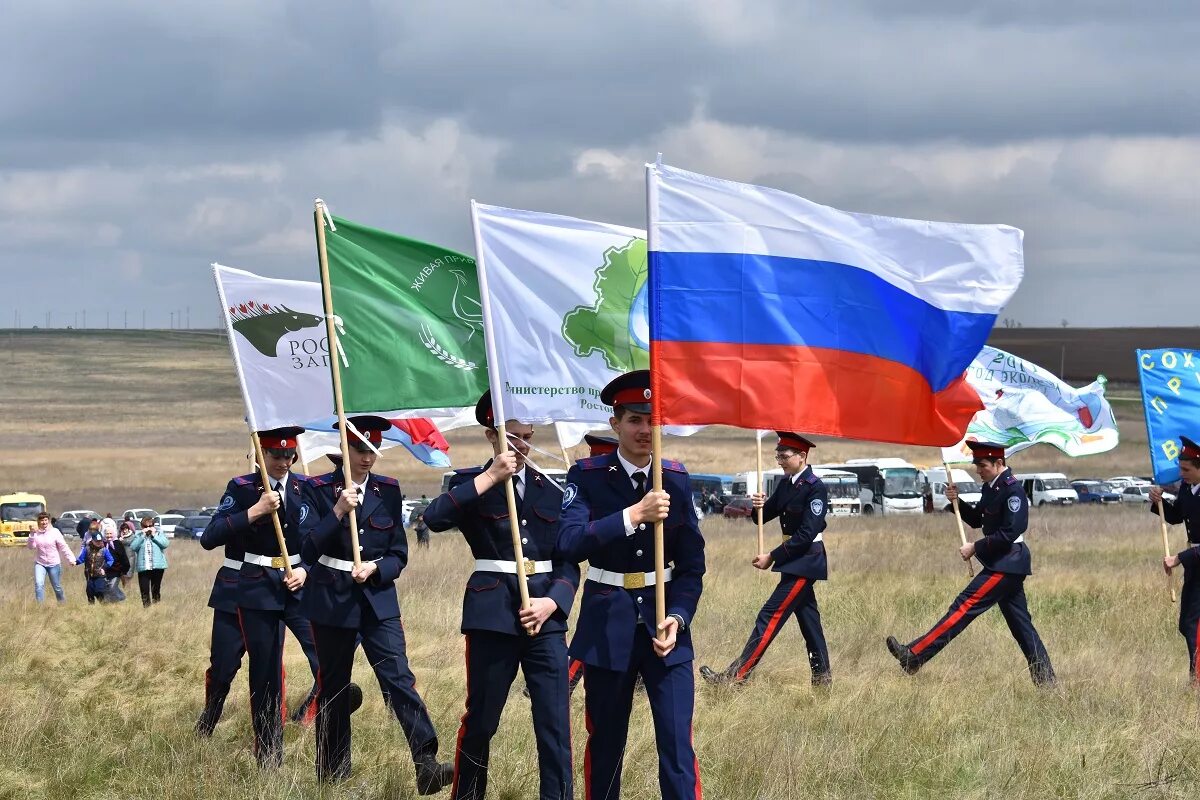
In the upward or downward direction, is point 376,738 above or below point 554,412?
below

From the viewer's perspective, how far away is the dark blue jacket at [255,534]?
982cm

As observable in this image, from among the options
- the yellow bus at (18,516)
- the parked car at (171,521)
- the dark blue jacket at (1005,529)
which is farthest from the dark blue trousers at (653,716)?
the yellow bus at (18,516)

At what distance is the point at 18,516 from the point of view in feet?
164

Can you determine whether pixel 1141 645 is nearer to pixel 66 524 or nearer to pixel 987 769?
pixel 987 769

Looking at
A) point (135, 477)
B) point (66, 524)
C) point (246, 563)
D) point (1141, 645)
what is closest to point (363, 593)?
point (246, 563)

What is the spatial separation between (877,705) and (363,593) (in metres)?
3.62

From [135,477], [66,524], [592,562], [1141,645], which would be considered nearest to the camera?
[592,562]

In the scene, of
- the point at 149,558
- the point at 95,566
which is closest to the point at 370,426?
the point at 149,558

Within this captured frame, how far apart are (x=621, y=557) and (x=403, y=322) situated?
2.72m

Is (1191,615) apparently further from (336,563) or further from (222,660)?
(222,660)

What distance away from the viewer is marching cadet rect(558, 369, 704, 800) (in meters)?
6.81

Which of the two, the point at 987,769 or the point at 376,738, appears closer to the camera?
the point at 987,769

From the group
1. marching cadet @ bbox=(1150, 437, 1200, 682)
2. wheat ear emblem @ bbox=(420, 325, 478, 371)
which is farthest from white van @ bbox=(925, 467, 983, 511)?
wheat ear emblem @ bbox=(420, 325, 478, 371)

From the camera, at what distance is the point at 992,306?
7.31 metres
